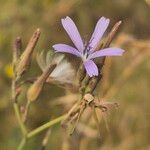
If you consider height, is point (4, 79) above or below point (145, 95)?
above

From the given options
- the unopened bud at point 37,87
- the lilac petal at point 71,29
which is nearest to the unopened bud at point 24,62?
the unopened bud at point 37,87

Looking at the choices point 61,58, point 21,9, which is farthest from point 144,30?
point 61,58

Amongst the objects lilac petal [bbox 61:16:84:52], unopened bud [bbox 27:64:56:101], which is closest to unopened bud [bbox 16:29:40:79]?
unopened bud [bbox 27:64:56:101]

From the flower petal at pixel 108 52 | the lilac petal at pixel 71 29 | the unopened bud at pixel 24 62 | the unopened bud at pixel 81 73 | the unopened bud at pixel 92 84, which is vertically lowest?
the unopened bud at pixel 92 84

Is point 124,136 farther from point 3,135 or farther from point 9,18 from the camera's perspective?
point 9,18

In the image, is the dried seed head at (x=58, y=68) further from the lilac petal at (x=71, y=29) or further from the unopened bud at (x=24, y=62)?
the lilac petal at (x=71, y=29)

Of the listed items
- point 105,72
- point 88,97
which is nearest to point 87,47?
point 88,97
